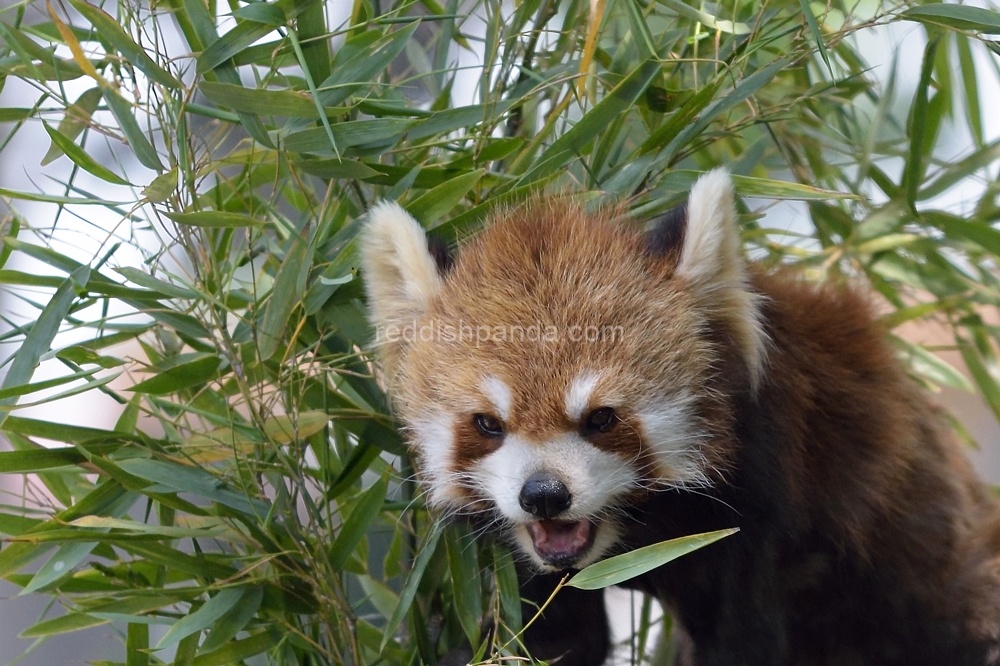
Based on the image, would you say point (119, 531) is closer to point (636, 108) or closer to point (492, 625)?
point (492, 625)

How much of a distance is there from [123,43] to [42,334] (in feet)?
1.80

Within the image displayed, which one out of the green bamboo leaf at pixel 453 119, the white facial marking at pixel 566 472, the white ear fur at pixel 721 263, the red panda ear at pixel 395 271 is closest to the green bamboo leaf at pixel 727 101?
the white ear fur at pixel 721 263

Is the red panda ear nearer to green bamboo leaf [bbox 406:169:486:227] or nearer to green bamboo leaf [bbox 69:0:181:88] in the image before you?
green bamboo leaf [bbox 406:169:486:227]

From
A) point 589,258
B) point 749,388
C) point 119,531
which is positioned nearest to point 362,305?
point 589,258

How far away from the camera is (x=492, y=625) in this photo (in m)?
1.89

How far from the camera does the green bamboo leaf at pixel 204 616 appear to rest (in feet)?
5.19

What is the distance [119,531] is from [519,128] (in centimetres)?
119

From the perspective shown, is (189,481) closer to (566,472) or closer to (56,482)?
(56,482)

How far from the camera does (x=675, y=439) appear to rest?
64.2 inches

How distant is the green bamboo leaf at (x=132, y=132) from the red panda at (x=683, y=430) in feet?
1.36

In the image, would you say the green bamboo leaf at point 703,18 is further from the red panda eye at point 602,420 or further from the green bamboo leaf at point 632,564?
the green bamboo leaf at point 632,564

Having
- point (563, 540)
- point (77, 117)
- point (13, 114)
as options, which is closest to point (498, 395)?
point (563, 540)

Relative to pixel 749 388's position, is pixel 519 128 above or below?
above

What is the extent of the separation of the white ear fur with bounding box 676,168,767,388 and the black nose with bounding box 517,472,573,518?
463mm
